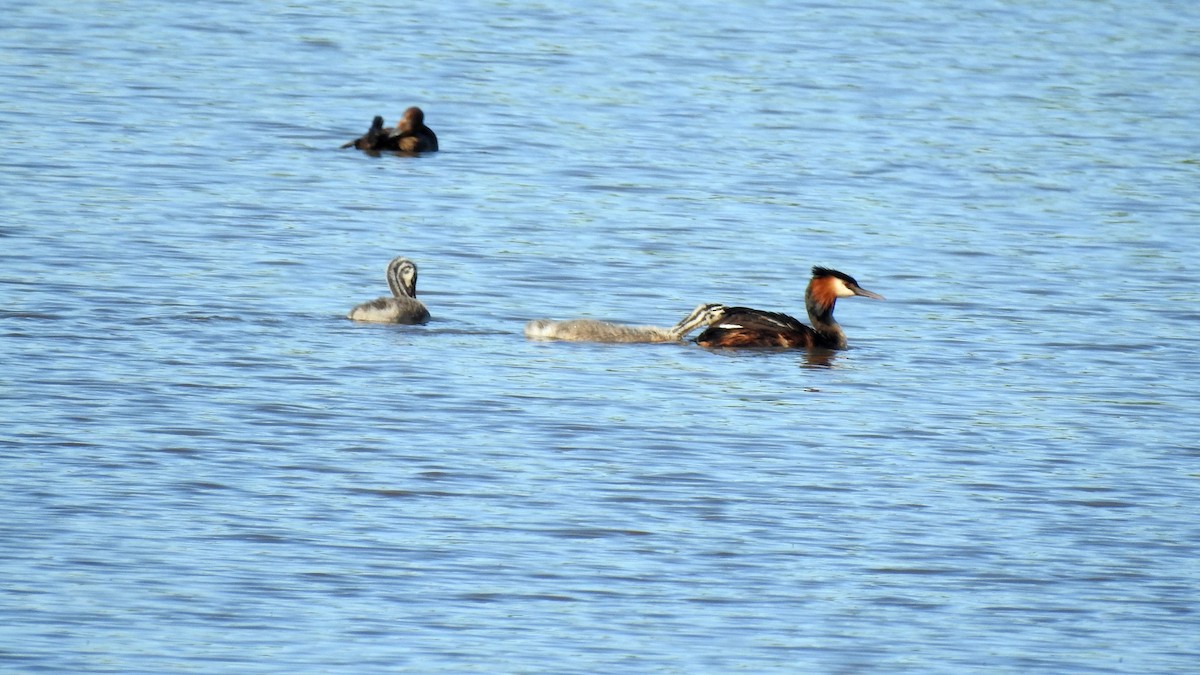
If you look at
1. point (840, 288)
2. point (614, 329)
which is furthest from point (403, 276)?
point (840, 288)

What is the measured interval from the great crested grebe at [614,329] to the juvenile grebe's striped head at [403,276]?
862mm

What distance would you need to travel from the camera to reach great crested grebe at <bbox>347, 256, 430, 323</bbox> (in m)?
13.7

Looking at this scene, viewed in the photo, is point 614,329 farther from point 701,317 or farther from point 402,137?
point 402,137

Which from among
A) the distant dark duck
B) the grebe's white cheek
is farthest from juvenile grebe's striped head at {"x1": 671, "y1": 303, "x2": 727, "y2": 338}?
the distant dark duck

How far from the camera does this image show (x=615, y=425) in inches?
449

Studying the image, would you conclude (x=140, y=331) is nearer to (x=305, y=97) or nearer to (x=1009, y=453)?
(x=1009, y=453)

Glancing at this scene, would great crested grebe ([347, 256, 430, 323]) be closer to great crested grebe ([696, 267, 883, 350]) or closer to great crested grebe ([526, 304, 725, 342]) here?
great crested grebe ([526, 304, 725, 342])

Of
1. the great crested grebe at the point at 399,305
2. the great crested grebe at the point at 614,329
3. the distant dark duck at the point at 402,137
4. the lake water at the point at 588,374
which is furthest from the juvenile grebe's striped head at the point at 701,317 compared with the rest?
the distant dark duck at the point at 402,137

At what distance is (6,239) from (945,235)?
23.8 ft

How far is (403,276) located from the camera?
46.3 feet

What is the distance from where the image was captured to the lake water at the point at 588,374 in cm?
837

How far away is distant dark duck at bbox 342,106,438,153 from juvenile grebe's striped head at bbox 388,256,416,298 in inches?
263

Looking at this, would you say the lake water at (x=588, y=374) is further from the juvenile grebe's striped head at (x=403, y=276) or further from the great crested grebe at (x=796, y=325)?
the juvenile grebe's striped head at (x=403, y=276)

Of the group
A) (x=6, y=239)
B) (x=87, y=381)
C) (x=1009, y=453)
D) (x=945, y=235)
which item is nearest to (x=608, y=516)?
(x=1009, y=453)
